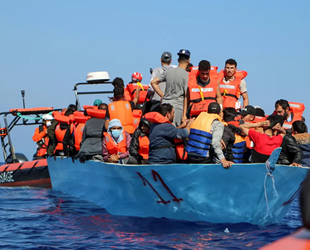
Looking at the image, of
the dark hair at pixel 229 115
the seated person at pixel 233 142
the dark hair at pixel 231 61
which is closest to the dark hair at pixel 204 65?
the dark hair at pixel 229 115

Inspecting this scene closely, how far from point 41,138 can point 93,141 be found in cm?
799

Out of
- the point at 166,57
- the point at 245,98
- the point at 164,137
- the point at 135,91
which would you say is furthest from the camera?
the point at 135,91

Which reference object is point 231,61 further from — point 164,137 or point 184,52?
point 164,137

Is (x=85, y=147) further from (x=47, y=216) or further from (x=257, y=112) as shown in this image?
(x=257, y=112)

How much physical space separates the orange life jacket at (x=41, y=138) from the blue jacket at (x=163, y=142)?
10.7 metres

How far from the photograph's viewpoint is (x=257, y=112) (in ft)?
32.2

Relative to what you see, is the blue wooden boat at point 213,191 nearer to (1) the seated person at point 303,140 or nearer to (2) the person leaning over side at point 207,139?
(2) the person leaning over side at point 207,139

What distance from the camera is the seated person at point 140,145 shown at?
863 centimetres

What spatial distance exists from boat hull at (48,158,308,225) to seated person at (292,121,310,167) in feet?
3.04

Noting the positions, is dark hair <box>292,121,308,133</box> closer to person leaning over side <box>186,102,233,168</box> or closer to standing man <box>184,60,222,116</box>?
standing man <box>184,60,222,116</box>

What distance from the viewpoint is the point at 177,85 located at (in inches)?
363

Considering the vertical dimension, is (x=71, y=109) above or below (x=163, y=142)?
above

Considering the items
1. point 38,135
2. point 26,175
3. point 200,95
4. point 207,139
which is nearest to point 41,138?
point 38,135

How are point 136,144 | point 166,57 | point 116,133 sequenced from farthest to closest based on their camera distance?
point 166,57
point 116,133
point 136,144
